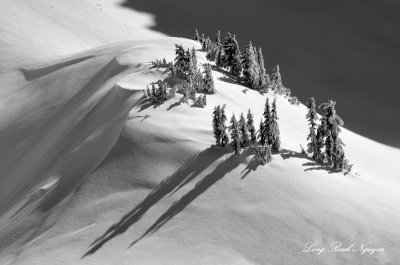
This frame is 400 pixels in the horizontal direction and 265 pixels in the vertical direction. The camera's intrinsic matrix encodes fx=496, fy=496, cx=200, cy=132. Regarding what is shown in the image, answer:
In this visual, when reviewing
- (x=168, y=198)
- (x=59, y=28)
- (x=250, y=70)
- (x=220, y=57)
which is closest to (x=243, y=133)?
(x=168, y=198)

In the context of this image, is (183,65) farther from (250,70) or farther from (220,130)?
(220,130)

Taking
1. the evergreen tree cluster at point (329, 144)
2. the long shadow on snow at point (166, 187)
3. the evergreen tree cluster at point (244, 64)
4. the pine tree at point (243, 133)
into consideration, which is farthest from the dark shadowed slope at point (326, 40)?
the long shadow on snow at point (166, 187)

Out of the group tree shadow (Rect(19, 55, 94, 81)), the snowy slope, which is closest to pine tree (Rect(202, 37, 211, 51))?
tree shadow (Rect(19, 55, 94, 81))

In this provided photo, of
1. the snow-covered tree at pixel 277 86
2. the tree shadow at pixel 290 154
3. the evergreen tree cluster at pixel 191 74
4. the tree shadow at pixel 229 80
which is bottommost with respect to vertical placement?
the tree shadow at pixel 290 154

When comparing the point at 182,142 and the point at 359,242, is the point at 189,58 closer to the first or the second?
the point at 182,142

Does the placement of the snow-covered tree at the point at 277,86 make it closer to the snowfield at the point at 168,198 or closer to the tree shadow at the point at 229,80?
the tree shadow at the point at 229,80

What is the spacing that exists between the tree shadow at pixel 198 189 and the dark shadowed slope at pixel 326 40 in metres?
22.9

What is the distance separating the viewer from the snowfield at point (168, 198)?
17.3 meters

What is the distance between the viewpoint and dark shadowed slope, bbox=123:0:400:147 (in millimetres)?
44500

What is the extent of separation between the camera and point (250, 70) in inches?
1373

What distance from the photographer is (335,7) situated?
60.6 metres

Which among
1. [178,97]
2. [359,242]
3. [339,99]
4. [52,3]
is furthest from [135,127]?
[52,3]

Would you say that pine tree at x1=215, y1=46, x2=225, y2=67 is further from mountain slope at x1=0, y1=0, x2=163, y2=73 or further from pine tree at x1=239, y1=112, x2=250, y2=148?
mountain slope at x1=0, y1=0, x2=163, y2=73

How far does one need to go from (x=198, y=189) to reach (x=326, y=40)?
39391 mm
